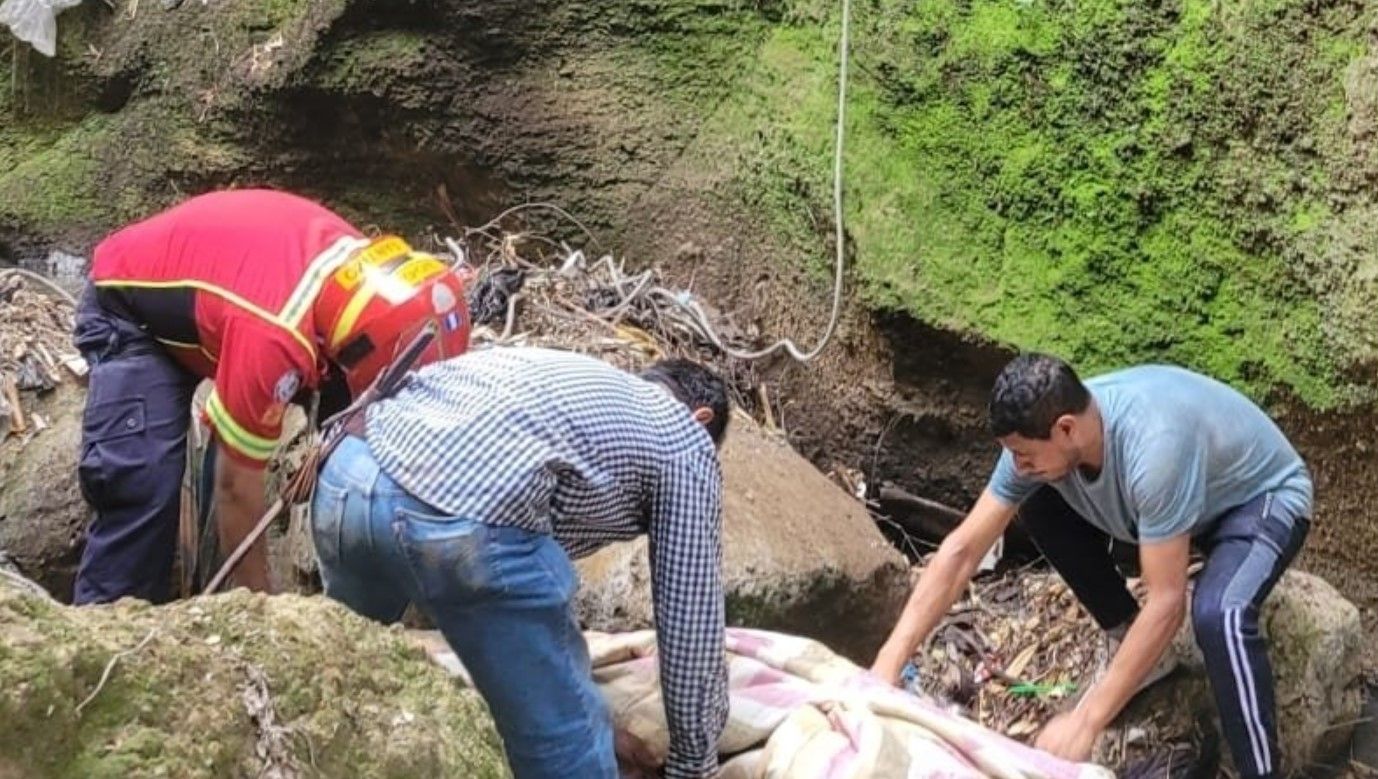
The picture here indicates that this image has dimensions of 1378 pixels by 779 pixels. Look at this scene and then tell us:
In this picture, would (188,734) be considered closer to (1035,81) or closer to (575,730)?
(575,730)

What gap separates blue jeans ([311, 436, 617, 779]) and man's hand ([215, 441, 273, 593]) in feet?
2.80

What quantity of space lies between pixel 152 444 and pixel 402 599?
1.05 m

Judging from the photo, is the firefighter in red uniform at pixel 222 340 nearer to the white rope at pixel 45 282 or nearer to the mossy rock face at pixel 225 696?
the mossy rock face at pixel 225 696

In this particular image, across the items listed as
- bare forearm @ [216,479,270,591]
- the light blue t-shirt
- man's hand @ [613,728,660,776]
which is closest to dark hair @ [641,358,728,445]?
man's hand @ [613,728,660,776]

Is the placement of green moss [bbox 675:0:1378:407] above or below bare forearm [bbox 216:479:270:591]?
above

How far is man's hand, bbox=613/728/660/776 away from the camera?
326cm

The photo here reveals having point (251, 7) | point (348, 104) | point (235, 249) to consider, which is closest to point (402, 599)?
point (235, 249)

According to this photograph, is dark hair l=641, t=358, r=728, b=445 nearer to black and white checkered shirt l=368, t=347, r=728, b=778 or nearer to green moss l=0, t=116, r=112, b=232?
black and white checkered shirt l=368, t=347, r=728, b=778

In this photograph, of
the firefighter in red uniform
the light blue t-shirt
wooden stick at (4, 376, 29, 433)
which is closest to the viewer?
the firefighter in red uniform

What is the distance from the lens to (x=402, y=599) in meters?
3.12

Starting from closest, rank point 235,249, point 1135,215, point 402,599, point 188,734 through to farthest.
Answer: point 188,734 → point 402,599 → point 235,249 → point 1135,215

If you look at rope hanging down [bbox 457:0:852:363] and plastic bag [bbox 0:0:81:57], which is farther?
plastic bag [bbox 0:0:81:57]

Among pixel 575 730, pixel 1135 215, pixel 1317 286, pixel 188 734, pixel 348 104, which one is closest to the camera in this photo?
pixel 188 734

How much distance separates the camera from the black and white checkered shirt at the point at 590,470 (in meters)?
2.87
